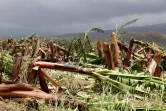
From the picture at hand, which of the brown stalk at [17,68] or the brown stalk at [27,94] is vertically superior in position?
the brown stalk at [17,68]

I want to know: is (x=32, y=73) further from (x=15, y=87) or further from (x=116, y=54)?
(x=116, y=54)

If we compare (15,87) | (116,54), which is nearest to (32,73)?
(15,87)

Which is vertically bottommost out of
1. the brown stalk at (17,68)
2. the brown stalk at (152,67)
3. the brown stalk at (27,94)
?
the brown stalk at (27,94)

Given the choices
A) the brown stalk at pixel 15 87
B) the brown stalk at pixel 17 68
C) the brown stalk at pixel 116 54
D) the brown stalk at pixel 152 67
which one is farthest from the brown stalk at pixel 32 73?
the brown stalk at pixel 152 67

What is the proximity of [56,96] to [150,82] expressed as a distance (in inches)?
51.2

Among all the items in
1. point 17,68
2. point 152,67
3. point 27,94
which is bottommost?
point 27,94

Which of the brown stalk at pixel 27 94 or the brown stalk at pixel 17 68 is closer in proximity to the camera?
the brown stalk at pixel 27 94

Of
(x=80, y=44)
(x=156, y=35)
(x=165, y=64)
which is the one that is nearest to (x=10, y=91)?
(x=80, y=44)

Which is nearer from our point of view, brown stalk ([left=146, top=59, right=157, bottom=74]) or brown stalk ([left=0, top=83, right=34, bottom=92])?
brown stalk ([left=0, top=83, right=34, bottom=92])

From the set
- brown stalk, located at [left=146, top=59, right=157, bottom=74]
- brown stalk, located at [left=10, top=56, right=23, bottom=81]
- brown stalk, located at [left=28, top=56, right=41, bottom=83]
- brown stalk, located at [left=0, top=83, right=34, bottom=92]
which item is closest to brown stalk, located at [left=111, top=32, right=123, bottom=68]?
brown stalk, located at [left=146, top=59, right=157, bottom=74]

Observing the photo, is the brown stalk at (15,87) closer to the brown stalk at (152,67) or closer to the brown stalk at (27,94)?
the brown stalk at (27,94)

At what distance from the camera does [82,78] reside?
484 centimetres

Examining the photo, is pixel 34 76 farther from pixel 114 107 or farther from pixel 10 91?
pixel 114 107

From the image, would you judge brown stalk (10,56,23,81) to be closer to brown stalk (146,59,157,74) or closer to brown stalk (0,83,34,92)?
brown stalk (0,83,34,92)
